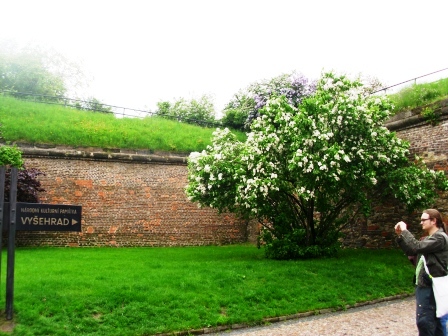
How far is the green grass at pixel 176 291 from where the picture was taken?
286 inches

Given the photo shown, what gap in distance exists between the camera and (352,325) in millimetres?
7879

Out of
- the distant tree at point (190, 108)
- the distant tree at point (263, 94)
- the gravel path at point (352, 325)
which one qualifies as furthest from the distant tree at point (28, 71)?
the gravel path at point (352, 325)

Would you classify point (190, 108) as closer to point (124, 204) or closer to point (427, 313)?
point (124, 204)

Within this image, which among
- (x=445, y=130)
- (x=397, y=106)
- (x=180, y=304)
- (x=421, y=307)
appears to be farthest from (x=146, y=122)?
(x=421, y=307)

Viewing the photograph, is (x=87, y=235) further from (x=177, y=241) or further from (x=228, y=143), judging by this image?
(x=228, y=143)

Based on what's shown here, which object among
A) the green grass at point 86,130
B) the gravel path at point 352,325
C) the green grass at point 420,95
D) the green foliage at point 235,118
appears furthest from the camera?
the green foliage at point 235,118

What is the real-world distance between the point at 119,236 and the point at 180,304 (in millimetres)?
10325

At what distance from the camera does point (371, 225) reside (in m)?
16.2

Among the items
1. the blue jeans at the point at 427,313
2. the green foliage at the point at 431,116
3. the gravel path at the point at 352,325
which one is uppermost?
the green foliage at the point at 431,116

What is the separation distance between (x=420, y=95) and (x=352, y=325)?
1045 cm

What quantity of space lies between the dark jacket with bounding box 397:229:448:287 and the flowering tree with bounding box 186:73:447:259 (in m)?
5.74

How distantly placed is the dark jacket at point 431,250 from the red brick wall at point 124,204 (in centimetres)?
1430

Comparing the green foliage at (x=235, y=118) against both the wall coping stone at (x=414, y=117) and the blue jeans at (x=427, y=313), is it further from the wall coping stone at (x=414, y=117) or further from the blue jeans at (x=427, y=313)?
the blue jeans at (x=427, y=313)

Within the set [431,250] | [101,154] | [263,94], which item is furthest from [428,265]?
[263,94]
